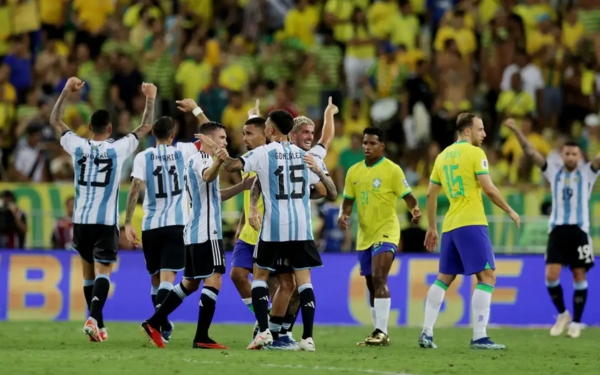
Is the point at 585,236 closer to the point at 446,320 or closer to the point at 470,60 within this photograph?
the point at 446,320

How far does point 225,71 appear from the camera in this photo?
23.2m

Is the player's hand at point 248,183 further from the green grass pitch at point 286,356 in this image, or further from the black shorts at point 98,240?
the black shorts at point 98,240

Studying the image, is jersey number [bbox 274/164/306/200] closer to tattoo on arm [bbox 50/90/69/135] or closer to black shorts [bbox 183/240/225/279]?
black shorts [bbox 183/240/225/279]

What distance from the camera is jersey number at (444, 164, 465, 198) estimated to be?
484 inches

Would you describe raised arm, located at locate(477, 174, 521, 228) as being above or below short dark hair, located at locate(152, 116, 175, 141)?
below

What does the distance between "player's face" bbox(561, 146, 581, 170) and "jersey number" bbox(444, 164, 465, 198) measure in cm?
353

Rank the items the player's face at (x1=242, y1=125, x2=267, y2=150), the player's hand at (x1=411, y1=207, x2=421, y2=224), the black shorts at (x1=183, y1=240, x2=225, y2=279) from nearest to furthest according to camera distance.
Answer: the player's face at (x1=242, y1=125, x2=267, y2=150), the black shorts at (x1=183, y1=240, x2=225, y2=279), the player's hand at (x1=411, y1=207, x2=421, y2=224)

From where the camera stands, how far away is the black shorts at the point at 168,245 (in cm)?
1255

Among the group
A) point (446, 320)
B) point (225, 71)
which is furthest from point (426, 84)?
point (446, 320)

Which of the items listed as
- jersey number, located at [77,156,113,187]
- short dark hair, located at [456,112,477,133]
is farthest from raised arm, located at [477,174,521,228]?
jersey number, located at [77,156,113,187]

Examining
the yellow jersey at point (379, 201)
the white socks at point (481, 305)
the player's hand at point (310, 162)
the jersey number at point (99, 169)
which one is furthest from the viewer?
the yellow jersey at point (379, 201)

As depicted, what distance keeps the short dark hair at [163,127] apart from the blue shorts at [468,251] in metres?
3.26

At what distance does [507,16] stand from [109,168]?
12912 millimetres

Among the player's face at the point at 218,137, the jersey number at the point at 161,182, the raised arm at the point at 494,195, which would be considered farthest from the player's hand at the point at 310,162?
the jersey number at the point at 161,182
